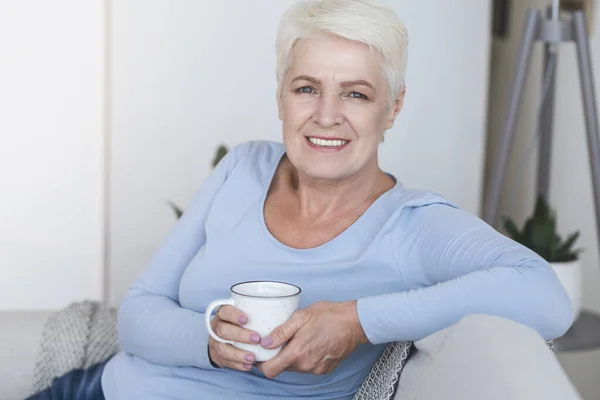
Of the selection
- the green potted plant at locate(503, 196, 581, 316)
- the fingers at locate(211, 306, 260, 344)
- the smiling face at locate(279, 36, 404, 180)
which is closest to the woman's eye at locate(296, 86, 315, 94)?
the smiling face at locate(279, 36, 404, 180)

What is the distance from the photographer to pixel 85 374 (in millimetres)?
1877

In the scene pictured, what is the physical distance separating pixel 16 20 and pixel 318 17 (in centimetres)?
140

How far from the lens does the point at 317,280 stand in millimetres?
1695

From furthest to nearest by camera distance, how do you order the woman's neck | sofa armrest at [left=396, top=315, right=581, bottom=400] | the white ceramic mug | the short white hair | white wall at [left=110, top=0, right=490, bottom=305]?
1. white wall at [left=110, top=0, right=490, bottom=305]
2. the woman's neck
3. the short white hair
4. the white ceramic mug
5. sofa armrest at [left=396, top=315, right=581, bottom=400]

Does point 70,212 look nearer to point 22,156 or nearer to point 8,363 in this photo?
point 22,156

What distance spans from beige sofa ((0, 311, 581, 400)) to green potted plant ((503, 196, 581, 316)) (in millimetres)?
1005

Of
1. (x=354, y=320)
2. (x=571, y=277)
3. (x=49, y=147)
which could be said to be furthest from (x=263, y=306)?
(x=49, y=147)

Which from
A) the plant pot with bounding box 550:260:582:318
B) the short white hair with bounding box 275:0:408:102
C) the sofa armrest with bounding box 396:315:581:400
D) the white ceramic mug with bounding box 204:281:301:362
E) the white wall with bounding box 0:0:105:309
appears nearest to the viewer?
the sofa armrest with bounding box 396:315:581:400

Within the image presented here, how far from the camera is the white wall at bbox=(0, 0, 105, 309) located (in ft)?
9.12

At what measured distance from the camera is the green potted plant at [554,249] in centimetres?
232

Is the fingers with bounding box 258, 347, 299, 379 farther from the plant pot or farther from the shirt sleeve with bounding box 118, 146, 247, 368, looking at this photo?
the plant pot

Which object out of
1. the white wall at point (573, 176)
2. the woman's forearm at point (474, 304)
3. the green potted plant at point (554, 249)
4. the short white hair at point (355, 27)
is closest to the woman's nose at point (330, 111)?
the short white hair at point (355, 27)

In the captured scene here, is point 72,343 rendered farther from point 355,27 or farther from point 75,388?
point 355,27

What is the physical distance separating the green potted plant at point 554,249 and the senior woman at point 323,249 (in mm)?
702
